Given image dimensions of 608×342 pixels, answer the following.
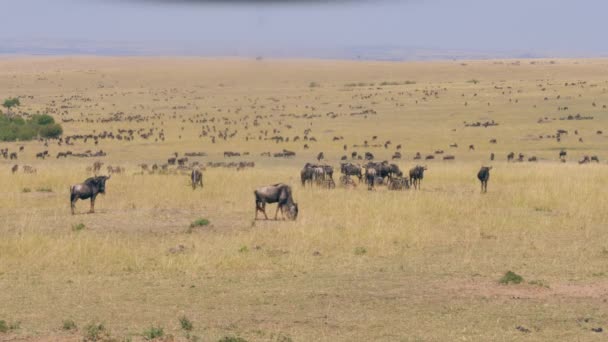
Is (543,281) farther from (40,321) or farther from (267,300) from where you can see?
(40,321)

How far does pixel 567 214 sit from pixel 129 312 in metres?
14.9

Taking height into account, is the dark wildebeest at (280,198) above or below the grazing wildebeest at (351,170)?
above

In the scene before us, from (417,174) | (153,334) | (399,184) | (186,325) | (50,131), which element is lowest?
(50,131)

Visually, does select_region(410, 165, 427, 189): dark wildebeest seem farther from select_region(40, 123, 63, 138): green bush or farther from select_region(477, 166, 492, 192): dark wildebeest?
select_region(40, 123, 63, 138): green bush

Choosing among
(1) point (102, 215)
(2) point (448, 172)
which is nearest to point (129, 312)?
(1) point (102, 215)

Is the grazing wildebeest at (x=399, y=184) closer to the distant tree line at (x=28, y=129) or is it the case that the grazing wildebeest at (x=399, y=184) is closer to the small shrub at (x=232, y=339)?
the small shrub at (x=232, y=339)

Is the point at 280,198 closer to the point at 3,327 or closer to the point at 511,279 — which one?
the point at 511,279

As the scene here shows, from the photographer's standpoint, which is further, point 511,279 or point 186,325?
point 511,279

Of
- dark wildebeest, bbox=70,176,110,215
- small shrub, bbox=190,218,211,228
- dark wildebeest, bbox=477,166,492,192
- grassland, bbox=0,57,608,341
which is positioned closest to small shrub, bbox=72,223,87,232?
grassland, bbox=0,57,608,341

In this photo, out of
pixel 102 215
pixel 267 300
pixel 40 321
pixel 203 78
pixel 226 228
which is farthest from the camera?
pixel 203 78

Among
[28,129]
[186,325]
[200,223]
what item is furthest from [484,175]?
[28,129]

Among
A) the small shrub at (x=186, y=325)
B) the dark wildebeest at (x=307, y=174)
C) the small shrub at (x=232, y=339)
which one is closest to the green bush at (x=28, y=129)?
the dark wildebeest at (x=307, y=174)

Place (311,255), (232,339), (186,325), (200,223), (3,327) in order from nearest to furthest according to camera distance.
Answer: (232,339), (3,327), (186,325), (311,255), (200,223)

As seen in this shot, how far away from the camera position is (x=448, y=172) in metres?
36.5
